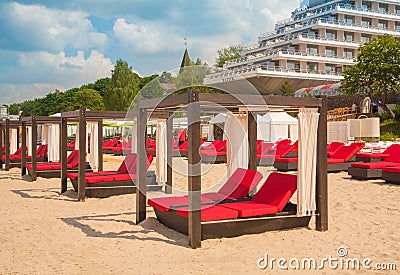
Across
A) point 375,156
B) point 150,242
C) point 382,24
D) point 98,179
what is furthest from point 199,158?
point 382,24

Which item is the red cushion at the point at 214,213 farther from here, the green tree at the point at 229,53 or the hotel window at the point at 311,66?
the green tree at the point at 229,53

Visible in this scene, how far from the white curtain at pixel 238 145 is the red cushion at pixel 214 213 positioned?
216 cm

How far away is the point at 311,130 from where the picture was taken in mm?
6598

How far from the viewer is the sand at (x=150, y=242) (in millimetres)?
4898

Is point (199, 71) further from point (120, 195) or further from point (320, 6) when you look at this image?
point (320, 6)

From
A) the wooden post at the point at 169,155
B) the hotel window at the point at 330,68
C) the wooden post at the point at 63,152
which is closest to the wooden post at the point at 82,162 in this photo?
the wooden post at the point at 63,152

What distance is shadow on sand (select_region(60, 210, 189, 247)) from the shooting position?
616 cm

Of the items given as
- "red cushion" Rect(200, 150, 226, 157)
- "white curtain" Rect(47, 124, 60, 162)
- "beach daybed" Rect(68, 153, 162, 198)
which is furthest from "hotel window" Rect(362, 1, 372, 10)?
"beach daybed" Rect(68, 153, 162, 198)

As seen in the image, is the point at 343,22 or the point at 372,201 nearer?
the point at 372,201

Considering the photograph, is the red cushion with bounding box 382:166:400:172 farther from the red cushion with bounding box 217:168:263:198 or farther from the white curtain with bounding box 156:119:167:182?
the white curtain with bounding box 156:119:167:182

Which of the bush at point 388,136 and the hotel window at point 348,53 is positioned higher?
the hotel window at point 348,53

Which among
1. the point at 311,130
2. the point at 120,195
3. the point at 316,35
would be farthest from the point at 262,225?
the point at 316,35

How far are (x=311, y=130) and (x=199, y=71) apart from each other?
2830 mm

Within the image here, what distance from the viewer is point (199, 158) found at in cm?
579
